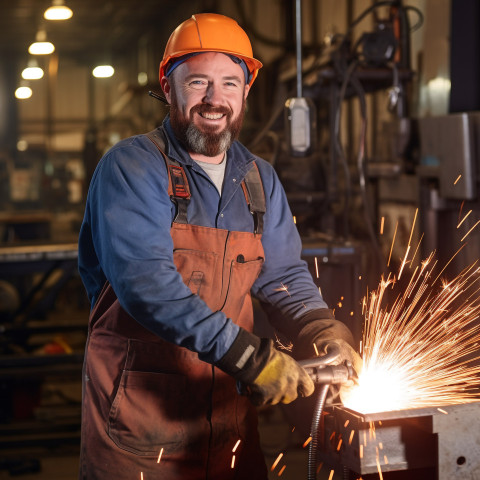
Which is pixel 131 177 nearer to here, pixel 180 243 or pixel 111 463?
pixel 180 243

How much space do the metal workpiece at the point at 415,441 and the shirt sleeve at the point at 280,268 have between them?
57 centimetres

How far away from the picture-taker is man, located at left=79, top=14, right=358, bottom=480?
1.87m

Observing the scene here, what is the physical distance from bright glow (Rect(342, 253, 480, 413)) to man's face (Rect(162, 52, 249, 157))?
770 mm

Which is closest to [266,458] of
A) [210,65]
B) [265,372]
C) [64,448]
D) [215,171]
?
[64,448]

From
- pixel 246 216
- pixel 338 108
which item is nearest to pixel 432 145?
pixel 338 108

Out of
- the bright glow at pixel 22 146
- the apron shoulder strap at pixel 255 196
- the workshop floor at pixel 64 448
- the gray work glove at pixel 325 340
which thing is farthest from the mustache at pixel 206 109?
the bright glow at pixel 22 146

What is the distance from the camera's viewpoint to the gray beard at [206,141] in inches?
83.0

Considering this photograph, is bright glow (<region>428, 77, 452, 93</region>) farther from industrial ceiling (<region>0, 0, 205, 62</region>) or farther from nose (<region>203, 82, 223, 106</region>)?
industrial ceiling (<region>0, 0, 205, 62</region>)

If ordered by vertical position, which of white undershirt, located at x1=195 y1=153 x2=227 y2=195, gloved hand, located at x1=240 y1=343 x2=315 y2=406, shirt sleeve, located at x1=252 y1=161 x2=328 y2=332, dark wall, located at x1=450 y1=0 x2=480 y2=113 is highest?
dark wall, located at x1=450 y1=0 x2=480 y2=113

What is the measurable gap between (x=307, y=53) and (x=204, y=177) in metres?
4.71

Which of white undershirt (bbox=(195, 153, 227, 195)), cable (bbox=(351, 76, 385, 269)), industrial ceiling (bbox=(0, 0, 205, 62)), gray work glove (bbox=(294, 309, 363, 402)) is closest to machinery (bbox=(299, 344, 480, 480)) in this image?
gray work glove (bbox=(294, 309, 363, 402))

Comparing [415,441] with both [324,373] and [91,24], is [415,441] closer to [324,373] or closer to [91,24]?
[324,373]

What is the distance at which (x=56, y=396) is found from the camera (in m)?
5.51

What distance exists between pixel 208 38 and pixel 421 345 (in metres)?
1.59
